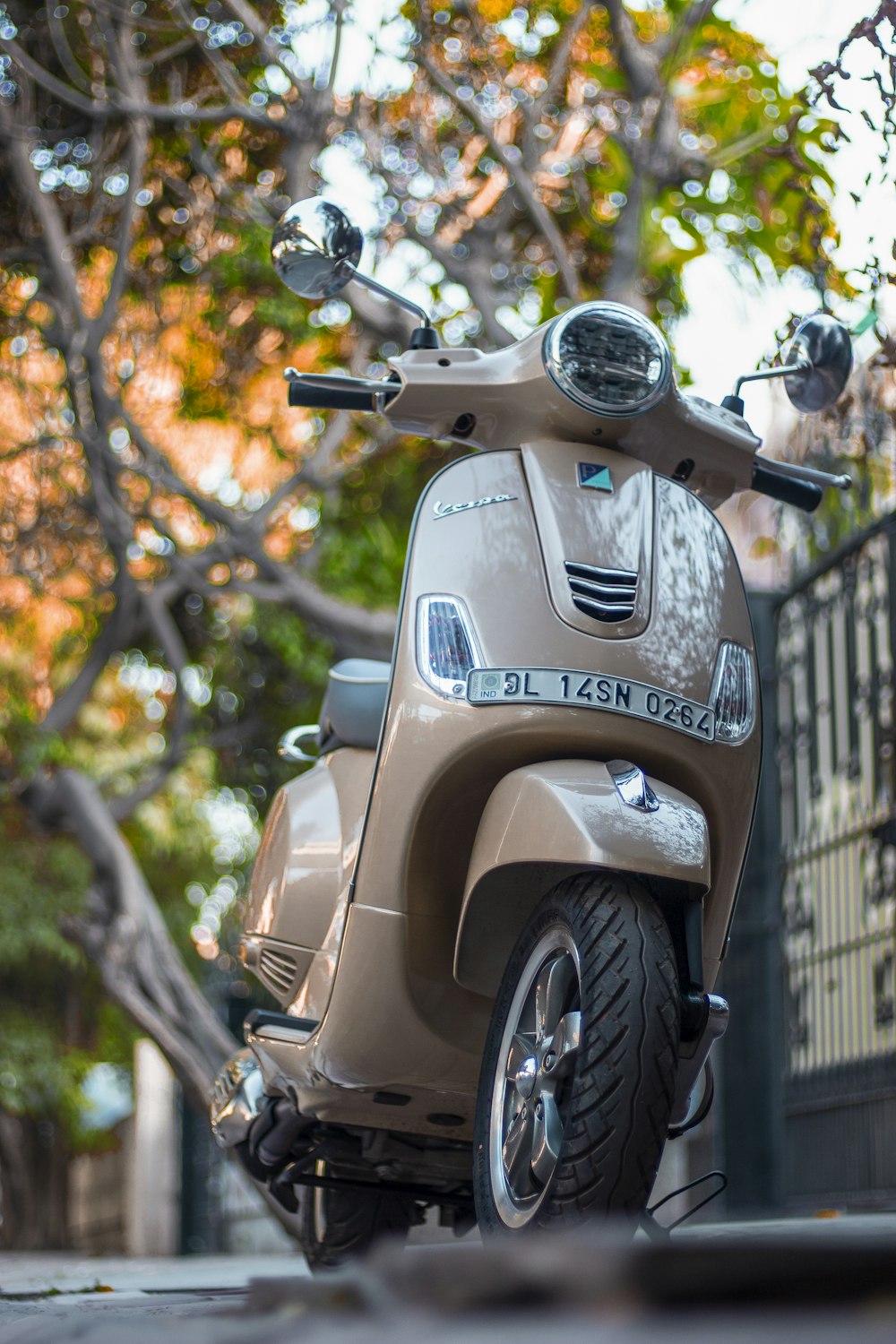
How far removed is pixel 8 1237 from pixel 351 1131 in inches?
494

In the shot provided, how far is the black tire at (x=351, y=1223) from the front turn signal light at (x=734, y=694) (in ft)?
4.43

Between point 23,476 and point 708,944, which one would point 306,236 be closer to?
point 708,944

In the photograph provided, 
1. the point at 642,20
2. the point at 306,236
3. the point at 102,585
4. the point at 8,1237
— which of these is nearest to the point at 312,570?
the point at 102,585

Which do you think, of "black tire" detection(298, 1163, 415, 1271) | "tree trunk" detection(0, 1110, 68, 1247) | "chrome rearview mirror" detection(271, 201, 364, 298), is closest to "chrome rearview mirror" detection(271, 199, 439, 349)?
"chrome rearview mirror" detection(271, 201, 364, 298)

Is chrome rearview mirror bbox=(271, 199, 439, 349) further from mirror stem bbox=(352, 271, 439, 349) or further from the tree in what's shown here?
the tree

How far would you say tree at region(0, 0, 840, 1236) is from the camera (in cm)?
757

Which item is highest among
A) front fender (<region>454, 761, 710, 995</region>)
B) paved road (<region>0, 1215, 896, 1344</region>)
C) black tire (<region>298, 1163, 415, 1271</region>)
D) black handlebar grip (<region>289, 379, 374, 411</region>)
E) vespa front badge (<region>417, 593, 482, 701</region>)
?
black handlebar grip (<region>289, 379, 374, 411</region>)

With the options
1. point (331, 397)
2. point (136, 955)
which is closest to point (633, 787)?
point (331, 397)

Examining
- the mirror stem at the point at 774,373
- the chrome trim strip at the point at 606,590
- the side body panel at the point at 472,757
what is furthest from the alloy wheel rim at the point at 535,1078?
the mirror stem at the point at 774,373

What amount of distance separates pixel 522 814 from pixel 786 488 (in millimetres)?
1266

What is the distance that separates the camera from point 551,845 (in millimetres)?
2148

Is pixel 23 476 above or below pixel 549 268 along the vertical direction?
below

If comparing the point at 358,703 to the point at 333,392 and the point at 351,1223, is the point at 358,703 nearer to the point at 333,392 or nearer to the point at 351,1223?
the point at 333,392

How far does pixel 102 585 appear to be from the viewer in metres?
10.1
